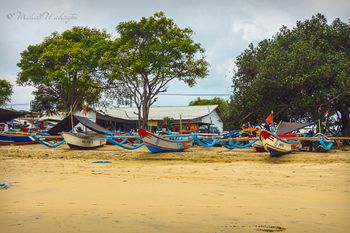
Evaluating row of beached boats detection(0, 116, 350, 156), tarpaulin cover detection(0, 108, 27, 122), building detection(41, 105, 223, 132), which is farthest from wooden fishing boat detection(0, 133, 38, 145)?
building detection(41, 105, 223, 132)

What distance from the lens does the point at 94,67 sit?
81.5ft

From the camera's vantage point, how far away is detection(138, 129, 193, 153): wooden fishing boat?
15.2m

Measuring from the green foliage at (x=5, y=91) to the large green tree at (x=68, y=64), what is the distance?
6015 mm

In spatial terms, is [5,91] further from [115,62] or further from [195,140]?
[195,140]

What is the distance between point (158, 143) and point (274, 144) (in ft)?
16.7

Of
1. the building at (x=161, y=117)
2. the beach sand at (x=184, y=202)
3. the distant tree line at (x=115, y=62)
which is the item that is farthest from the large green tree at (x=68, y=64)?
the beach sand at (x=184, y=202)

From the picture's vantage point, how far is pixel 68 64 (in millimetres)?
25328

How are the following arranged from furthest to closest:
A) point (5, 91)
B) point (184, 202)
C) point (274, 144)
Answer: point (5, 91) < point (274, 144) < point (184, 202)

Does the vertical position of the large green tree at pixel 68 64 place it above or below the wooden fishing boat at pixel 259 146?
above

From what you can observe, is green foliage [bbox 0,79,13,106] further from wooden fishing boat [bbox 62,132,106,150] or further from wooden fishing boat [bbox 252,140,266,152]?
wooden fishing boat [bbox 252,140,266,152]

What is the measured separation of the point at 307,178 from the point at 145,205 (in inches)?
202

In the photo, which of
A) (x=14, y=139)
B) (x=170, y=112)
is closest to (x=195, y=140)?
(x=14, y=139)

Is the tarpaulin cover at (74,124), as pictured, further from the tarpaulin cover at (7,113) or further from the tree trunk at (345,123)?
the tree trunk at (345,123)

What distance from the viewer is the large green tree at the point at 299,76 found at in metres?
17.6
